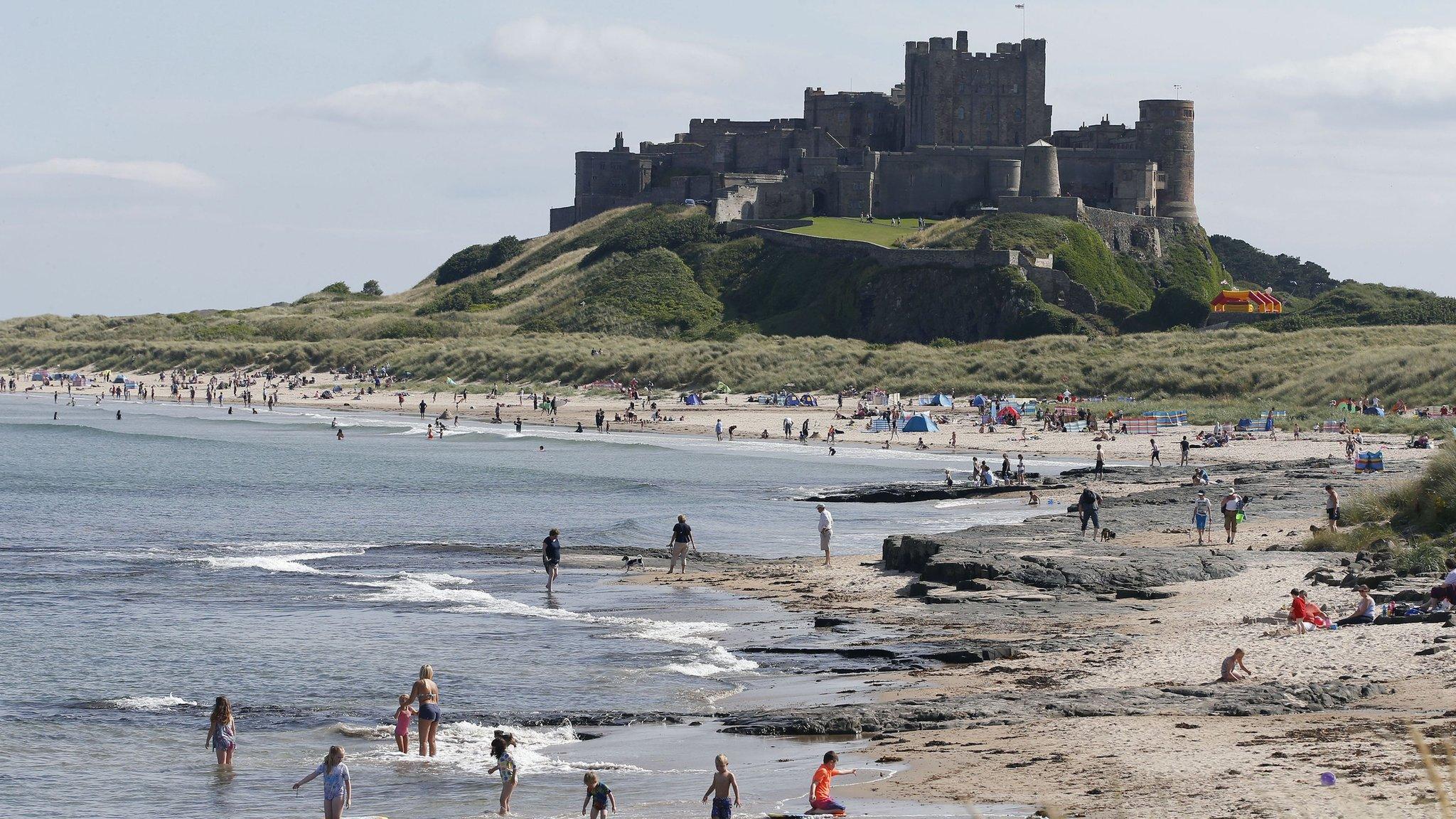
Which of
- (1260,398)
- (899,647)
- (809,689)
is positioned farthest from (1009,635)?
(1260,398)

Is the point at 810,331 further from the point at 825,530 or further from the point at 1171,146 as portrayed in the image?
the point at 825,530

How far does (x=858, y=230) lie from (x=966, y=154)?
26.7 ft

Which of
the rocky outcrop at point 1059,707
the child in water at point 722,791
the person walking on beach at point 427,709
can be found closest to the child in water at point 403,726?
the person walking on beach at point 427,709

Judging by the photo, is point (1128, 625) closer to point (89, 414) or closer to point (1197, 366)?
point (1197, 366)

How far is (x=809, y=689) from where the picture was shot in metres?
18.3

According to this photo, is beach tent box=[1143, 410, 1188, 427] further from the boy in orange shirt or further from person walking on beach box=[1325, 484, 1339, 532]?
the boy in orange shirt

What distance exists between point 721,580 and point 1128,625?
838 centimetres

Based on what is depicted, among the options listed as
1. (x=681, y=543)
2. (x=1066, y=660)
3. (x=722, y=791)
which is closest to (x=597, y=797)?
(x=722, y=791)

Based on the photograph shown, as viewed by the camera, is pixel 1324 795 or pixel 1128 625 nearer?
pixel 1324 795

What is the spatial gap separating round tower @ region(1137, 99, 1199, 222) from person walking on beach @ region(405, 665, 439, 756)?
88878 mm

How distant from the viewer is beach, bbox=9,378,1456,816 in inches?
506

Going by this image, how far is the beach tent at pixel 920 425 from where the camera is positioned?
59.0 meters

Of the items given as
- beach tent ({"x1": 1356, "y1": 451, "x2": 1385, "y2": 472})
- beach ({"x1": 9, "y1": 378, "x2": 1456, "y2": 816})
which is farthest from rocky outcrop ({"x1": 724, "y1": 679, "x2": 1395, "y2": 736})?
beach tent ({"x1": 1356, "y1": 451, "x2": 1385, "y2": 472})

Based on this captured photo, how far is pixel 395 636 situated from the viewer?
22578mm
